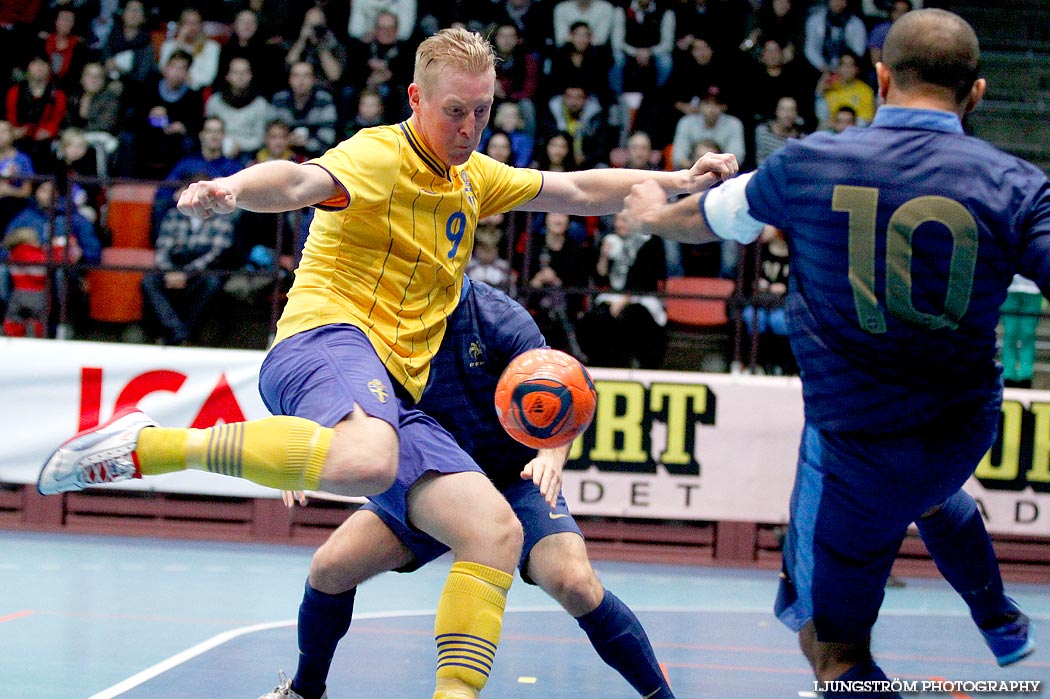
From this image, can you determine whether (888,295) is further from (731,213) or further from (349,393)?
(349,393)

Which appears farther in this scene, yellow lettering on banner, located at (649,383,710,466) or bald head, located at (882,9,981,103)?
yellow lettering on banner, located at (649,383,710,466)

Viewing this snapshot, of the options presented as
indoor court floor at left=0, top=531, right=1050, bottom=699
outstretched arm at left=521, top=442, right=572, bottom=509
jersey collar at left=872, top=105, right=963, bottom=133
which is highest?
jersey collar at left=872, top=105, right=963, bottom=133

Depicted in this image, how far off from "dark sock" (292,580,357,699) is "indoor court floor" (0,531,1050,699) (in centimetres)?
51

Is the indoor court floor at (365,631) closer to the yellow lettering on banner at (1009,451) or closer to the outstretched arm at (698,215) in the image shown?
the yellow lettering on banner at (1009,451)

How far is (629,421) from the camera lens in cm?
930

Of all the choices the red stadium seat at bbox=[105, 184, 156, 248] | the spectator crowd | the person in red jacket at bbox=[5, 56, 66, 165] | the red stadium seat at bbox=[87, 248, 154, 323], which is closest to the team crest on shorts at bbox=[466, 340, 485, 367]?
the spectator crowd

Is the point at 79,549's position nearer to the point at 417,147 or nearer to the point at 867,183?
the point at 417,147

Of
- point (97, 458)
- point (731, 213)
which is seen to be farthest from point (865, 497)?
point (97, 458)

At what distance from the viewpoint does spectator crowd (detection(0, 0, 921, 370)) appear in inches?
388

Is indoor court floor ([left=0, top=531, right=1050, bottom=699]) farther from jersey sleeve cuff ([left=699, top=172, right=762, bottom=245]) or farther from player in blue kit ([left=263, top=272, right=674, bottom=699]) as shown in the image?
jersey sleeve cuff ([left=699, top=172, right=762, bottom=245])

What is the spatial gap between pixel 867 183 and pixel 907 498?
35.4 inches

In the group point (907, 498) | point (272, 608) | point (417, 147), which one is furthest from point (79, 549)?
point (907, 498)

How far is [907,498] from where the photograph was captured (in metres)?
3.39

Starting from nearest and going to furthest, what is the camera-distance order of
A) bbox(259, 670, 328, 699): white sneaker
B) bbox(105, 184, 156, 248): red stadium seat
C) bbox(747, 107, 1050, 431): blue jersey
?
bbox(747, 107, 1050, 431): blue jersey → bbox(259, 670, 328, 699): white sneaker → bbox(105, 184, 156, 248): red stadium seat
